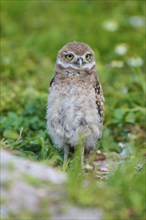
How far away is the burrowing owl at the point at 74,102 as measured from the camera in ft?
22.9

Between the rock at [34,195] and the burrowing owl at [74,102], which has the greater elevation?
the burrowing owl at [74,102]

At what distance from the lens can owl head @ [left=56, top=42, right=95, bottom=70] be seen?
7160mm

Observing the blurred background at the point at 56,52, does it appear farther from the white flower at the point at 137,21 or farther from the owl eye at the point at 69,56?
the owl eye at the point at 69,56

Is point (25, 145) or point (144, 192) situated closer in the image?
point (144, 192)

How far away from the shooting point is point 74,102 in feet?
22.8

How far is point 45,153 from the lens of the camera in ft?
23.1

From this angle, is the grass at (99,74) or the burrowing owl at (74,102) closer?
the grass at (99,74)

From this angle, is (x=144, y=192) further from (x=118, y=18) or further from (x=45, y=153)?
(x=118, y=18)

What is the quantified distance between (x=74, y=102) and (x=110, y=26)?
495 centimetres

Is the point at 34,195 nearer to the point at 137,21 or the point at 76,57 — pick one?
the point at 76,57

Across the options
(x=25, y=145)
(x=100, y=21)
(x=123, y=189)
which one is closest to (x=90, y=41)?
(x=100, y=21)

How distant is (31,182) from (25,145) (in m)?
2.47

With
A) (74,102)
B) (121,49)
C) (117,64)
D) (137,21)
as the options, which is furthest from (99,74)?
(74,102)

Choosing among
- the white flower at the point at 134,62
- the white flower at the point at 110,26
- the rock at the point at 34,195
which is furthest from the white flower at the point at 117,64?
the rock at the point at 34,195
